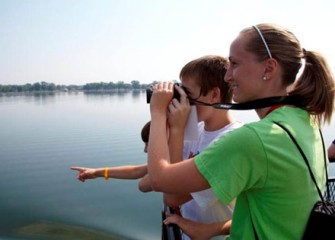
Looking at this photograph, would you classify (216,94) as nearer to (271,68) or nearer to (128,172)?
(271,68)

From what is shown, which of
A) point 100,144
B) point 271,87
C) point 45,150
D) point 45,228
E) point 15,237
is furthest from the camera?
point 100,144

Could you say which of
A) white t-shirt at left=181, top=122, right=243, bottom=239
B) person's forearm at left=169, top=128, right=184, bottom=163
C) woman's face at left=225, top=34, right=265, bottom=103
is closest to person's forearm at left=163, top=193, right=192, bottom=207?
white t-shirt at left=181, top=122, right=243, bottom=239

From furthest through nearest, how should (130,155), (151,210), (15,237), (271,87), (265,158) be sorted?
(130,155), (151,210), (15,237), (271,87), (265,158)

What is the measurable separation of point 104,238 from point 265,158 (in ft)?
20.2

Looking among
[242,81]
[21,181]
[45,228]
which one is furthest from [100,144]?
[242,81]

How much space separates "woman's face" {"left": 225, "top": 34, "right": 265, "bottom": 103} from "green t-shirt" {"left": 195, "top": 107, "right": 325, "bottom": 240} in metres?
0.17

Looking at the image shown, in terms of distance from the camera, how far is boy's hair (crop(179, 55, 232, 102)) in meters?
2.18

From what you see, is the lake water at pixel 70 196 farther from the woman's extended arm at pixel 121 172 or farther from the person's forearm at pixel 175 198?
the person's forearm at pixel 175 198

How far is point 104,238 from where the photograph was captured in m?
6.71

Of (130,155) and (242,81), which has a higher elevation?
(242,81)

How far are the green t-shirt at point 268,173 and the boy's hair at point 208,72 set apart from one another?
813mm

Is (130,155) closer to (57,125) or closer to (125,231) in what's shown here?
(125,231)

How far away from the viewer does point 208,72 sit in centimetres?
219

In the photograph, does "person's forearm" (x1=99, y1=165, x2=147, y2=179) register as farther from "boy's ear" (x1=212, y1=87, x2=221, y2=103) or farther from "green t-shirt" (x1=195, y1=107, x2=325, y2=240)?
"green t-shirt" (x1=195, y1=107, x2=325, y2=240)
